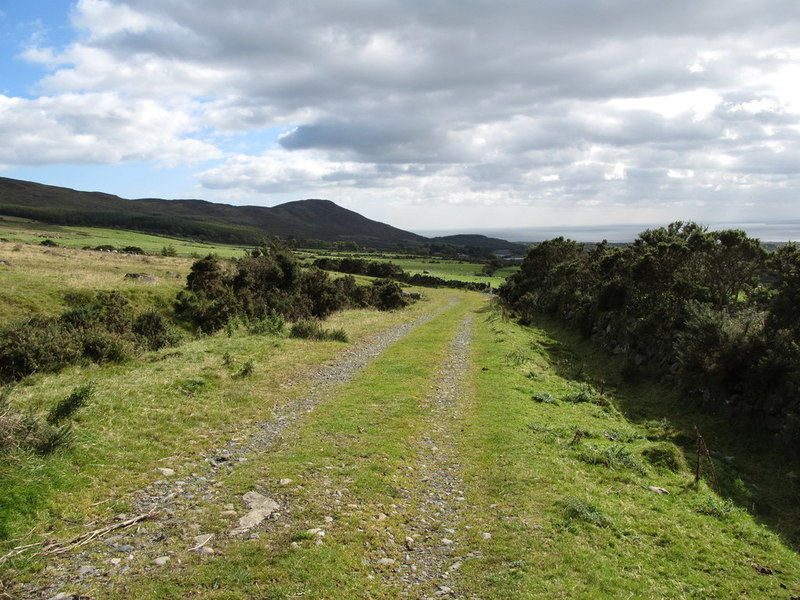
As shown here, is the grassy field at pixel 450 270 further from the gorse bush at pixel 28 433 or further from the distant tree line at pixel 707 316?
the gorse bush at pixel 28 433

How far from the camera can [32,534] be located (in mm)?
6855

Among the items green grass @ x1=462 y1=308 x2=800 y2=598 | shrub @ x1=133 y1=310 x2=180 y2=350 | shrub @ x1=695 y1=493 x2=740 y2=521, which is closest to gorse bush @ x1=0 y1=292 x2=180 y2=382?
shrub @ x1=133 y1=310 x2=180 y2=350

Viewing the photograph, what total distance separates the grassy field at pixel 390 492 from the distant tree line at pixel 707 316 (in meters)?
1.96

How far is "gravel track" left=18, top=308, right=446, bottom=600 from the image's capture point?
6.12 metres

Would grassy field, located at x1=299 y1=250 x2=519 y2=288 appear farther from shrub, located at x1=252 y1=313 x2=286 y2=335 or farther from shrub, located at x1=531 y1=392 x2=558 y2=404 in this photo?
shrub, located at x1=531 y1=392 x2=558 y2=404

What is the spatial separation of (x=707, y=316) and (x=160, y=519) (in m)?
24.7

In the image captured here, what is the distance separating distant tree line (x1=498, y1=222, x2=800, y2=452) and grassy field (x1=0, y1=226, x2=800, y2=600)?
1.96m

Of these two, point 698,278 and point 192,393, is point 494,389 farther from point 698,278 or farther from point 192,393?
point 698,278

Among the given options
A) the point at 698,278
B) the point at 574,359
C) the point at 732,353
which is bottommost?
the point at 574,359

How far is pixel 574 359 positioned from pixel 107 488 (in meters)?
31.2

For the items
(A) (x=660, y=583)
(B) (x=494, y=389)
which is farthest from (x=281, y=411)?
(A) (x=660, y=583)

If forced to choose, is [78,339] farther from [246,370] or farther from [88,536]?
[88,536]

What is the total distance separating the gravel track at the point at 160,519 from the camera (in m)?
6.12

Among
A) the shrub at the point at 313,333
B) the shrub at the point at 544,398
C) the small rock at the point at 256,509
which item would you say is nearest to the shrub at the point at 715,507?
the shrub at the point at 544,398
